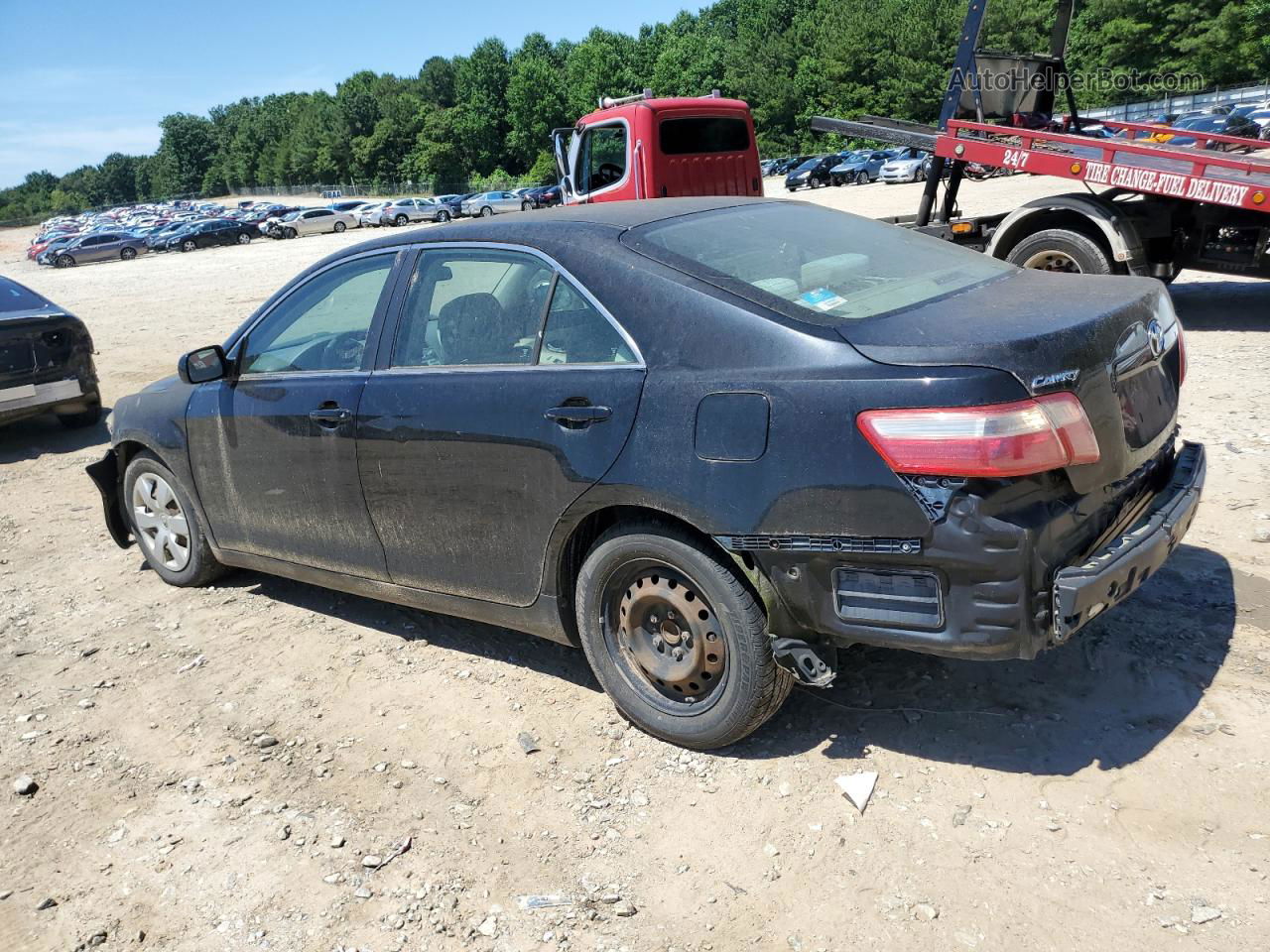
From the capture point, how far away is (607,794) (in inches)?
129

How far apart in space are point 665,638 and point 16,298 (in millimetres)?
8215

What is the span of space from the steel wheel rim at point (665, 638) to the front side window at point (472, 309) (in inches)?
34.3

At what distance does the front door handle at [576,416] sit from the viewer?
3.25 m

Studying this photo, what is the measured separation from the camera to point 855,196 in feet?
118

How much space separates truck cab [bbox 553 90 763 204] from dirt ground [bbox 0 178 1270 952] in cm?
835

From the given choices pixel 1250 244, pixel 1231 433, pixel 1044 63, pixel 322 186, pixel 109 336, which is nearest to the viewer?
pixel 1231 433

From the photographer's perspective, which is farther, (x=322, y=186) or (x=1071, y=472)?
(x=322, y=186)

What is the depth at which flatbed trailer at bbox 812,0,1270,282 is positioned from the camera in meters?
8.66

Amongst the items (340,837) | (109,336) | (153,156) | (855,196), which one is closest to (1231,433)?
(340,837)

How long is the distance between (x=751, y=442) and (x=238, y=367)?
2.68 meters

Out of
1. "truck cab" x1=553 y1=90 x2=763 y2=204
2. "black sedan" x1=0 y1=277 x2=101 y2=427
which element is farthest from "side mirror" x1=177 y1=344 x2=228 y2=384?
"truck cab" x1=553 y1=90 x2=763 y2=204

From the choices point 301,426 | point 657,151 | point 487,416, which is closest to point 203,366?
point 301,426

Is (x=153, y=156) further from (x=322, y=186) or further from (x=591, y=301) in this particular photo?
(x=591, y=301)

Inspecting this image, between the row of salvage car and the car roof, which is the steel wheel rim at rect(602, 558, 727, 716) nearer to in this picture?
the car roof
